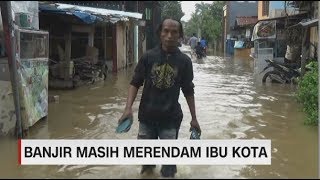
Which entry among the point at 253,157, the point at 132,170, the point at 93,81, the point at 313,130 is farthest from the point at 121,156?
the point at 93,81

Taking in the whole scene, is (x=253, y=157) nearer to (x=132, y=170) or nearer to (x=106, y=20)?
(x=132, y=170)

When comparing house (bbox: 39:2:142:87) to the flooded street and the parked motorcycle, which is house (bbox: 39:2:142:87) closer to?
the flooded street

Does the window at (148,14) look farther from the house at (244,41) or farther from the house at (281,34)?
the house at (281,34)

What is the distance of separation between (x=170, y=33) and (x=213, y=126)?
403cm

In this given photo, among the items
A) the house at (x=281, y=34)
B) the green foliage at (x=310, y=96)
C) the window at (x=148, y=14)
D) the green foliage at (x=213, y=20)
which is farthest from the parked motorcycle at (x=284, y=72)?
the green foliage at (x=213, y=20)

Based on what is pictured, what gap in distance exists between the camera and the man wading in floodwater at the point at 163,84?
4520mm

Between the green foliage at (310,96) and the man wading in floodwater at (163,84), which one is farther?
the green foliage at (310,96)

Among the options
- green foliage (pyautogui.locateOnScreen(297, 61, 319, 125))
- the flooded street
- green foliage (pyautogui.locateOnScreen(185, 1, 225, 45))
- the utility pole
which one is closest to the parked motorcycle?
the flooded street

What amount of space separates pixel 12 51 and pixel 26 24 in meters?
1.96

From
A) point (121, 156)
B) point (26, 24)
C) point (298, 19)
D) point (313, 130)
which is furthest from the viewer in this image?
point (298, 19)

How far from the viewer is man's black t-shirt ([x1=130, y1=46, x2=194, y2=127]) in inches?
179

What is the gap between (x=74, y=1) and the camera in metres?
21.9

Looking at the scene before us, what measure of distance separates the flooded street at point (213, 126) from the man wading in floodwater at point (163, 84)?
23.5 inches

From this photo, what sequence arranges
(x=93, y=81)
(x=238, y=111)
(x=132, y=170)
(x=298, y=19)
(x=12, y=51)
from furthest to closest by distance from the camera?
1. (x=298, y=19)
2. (x=93, y=81)
3. (x=238, y=111)
4. (x=12, y=51)
5. (x=132, y=170)
